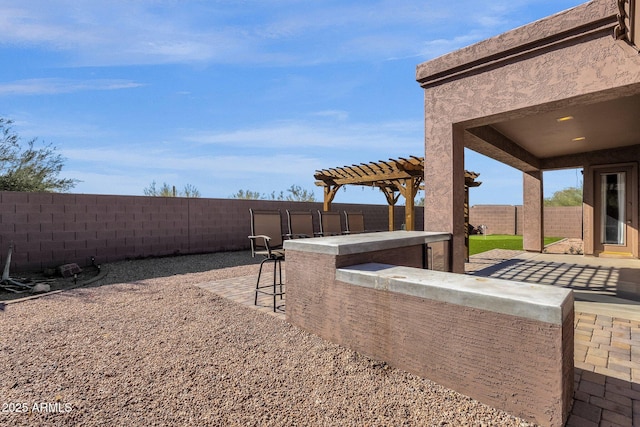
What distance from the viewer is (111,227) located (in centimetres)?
755

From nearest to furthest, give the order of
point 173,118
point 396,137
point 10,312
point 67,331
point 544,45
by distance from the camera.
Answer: point 67,331, point 544,45, point 10,312, point 396,137, point 173,118

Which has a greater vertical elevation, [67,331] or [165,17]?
[165,17]

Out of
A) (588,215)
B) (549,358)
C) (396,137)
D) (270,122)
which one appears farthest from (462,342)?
(270,122)

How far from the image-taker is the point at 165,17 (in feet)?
18.2

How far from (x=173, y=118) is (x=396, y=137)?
9.23m

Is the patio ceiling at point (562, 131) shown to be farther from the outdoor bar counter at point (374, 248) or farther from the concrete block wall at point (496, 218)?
the concrete block wall at point (496, 218)

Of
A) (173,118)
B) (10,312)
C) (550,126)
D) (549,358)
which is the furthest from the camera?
(173,118)

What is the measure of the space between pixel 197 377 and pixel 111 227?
6.82 meters

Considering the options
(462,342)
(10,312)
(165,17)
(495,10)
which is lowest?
(10,312)

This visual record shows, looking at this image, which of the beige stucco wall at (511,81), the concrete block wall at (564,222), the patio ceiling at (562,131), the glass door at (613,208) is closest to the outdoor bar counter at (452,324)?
the beige stucco wall at (511,81)

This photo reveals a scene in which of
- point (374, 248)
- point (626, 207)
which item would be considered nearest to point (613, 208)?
point (626, 207)

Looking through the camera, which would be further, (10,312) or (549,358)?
(10,312)

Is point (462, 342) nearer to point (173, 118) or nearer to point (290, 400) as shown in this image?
point (290, 400)

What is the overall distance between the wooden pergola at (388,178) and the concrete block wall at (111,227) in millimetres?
2316
